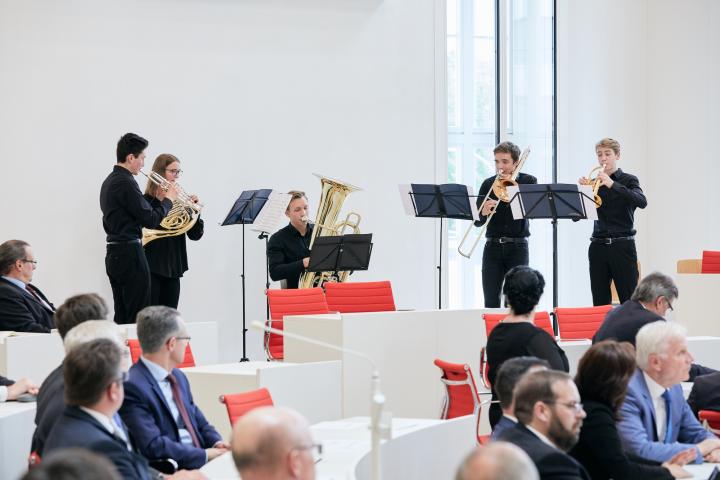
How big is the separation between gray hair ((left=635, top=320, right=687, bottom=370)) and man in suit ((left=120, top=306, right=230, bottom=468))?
168 centimetres

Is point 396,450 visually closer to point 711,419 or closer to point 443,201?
point 711,419

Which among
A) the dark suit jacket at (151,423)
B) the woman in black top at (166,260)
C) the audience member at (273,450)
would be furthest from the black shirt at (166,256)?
the audience member at (273,450)

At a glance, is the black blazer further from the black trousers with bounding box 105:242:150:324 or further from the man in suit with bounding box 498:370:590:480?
the black trousers with bounding box 105:242:150:324

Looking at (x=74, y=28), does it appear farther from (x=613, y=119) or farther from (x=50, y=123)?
(x=613, y=119)

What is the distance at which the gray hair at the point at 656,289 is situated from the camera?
→ 5199mm

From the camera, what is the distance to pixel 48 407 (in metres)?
3.55

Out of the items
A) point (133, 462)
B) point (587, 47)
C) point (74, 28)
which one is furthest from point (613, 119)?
point (133, 462)

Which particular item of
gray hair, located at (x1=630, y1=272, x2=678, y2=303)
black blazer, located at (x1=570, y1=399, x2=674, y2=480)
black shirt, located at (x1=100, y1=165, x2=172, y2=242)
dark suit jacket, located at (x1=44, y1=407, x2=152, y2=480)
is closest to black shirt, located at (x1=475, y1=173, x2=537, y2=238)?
black shirt, located at (x1=100, y1=165, x2=172, y2=242)

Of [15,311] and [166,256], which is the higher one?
[166,256]

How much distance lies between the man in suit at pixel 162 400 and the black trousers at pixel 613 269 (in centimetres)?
460

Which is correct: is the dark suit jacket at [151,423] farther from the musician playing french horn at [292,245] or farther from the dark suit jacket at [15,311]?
the musician playing french horn at [292,245]

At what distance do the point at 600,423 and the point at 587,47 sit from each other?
753 cm

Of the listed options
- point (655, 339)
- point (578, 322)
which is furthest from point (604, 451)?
point (578, 322)

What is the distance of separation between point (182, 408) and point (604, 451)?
1.65 meters
